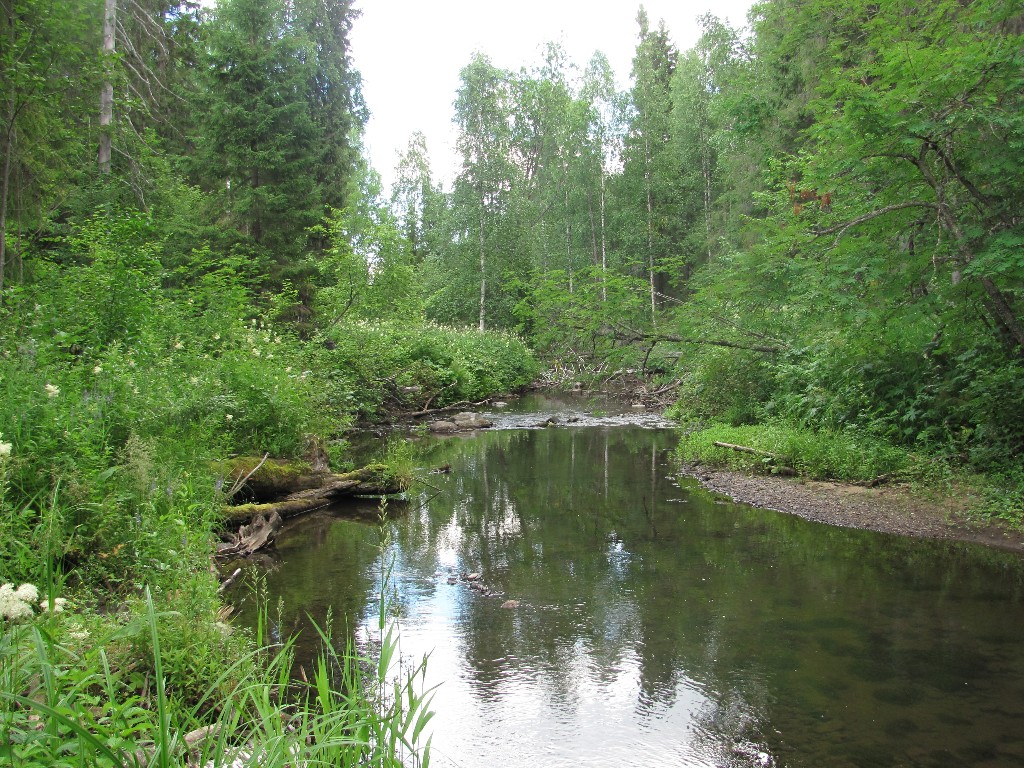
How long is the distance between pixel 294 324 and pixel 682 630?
1464cm

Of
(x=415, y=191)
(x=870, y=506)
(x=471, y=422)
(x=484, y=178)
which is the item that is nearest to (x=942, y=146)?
(x=870, y=506)

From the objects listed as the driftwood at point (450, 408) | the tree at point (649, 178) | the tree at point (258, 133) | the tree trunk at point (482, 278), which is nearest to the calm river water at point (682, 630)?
the driftwood at point (450, 408)

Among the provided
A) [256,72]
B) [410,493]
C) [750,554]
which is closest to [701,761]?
[750,554]

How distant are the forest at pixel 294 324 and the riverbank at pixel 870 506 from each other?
0.33m

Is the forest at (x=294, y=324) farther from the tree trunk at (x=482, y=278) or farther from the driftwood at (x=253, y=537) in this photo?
the tree trunk at (x=482, y=278)

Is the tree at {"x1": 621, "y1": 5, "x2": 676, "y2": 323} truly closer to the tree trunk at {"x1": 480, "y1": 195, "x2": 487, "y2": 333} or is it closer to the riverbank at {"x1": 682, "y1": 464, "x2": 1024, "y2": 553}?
the tree trunk at {"x1": 480, "y1": 195, "x2": 487, "y2": 333}

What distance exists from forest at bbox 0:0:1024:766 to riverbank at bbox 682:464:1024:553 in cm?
33

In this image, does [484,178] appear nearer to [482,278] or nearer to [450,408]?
[482,278]

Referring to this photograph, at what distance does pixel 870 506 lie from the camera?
896cm

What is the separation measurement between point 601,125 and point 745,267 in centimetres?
2954

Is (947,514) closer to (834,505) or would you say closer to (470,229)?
(834,505)

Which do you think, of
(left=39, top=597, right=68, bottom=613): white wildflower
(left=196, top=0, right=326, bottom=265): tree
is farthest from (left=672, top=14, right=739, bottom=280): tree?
(left=39, top=597, right=68, bottom=613): white wildflower

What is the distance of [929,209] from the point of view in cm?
881

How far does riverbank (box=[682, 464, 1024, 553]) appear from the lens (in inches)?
308
